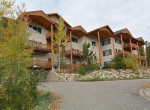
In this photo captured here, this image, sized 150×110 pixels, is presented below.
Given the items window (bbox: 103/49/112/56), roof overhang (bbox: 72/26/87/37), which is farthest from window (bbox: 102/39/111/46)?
roof overhang (bbox: 72/26/87/37)

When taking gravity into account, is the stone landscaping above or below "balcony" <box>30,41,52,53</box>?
below

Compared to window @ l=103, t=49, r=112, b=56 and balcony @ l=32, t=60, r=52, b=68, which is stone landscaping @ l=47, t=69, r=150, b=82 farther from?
window @ l=103, t=49, r=112, b=56

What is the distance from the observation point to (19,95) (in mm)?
4793

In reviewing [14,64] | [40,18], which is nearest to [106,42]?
[40,18]

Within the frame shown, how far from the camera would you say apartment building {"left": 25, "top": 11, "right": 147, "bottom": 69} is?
791 inches

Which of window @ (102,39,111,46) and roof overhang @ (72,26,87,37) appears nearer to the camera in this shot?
roof overhang @ (72,26,87,37)

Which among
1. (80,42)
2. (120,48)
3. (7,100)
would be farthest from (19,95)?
(120,48)

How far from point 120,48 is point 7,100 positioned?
3066 centimetres

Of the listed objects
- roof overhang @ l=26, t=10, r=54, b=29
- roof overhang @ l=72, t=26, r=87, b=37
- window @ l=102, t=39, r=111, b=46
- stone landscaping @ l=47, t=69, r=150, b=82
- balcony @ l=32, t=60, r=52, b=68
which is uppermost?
roof overhang @ l=26, t=10, r=54, b=29

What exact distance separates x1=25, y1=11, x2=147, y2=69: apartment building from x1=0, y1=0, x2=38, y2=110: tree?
4843 millimetres

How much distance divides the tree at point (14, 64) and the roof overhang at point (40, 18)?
961 cm

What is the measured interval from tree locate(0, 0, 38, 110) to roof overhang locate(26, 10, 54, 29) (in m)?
9.61

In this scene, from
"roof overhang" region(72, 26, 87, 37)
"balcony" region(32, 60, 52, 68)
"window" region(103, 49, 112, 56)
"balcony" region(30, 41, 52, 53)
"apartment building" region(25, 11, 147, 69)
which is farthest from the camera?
"window" region(103, 49, 112, 56)

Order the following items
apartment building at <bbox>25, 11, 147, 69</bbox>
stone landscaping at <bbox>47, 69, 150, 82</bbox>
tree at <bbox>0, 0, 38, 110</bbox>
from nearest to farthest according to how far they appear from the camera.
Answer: tree at <bbox>0, 0, 38, 110</bbox> → stone landscaping at <bbox>47, 69, 150, 82</bbox> → apartment building at <bbox>25, 11, 147, 69</bbox>
